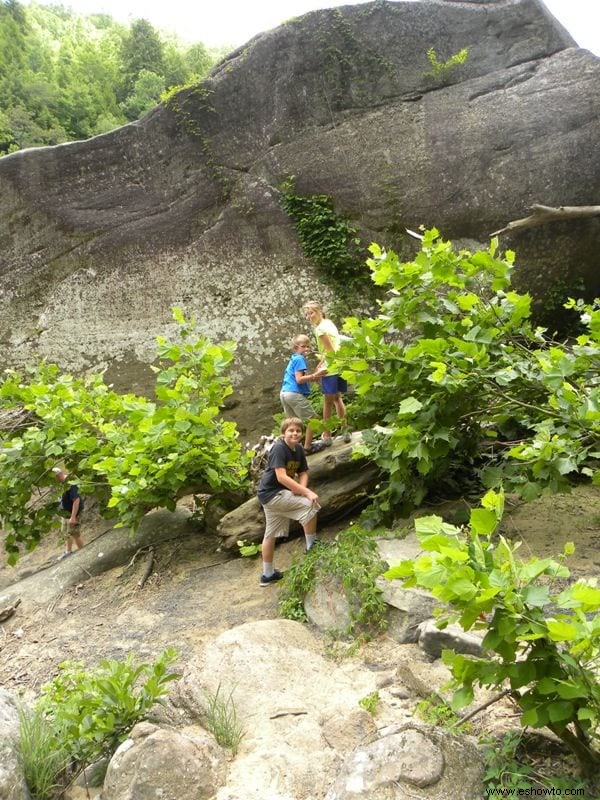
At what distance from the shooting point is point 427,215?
31.2ft

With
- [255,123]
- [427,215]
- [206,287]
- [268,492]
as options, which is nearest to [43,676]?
[268,492]

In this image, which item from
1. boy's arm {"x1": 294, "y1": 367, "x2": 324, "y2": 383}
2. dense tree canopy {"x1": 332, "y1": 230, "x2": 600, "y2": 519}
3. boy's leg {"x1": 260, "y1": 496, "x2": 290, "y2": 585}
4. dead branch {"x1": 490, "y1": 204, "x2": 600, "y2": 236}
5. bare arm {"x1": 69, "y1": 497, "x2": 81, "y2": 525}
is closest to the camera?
dense tree canopy {"x1": 332, "y1": 230, "x2": 600, "y2": 519}

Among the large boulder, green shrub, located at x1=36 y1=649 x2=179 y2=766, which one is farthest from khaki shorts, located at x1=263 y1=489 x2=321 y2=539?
the large boulder

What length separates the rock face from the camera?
918 centimetres

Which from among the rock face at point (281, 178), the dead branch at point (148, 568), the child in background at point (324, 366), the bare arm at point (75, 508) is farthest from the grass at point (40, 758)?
the rock face at point (281, 178)

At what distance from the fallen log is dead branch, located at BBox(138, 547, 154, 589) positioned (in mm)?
868

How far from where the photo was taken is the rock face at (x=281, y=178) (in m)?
9.18

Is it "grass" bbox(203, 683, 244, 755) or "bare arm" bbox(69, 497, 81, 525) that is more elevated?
"grass" bbox(203, 683, 244, 755)

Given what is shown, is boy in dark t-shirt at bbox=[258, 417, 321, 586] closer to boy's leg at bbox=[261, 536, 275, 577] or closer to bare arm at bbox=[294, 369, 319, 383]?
boy's leg at bbox=[261, 536, 275, 577]

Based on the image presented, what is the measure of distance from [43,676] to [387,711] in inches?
116

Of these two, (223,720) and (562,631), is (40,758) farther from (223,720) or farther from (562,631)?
(562,631)

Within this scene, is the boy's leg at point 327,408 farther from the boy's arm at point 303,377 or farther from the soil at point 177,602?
the soil at point 177,602

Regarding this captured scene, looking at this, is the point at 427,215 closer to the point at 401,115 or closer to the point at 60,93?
the point at 401,115

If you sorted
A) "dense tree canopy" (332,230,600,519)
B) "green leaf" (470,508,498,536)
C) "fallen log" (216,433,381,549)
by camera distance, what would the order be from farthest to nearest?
"fallen log" (216,433,381,549) → "dense tree canopy" (332,230,600,519) → "green leaf" (470,508,498,536)
